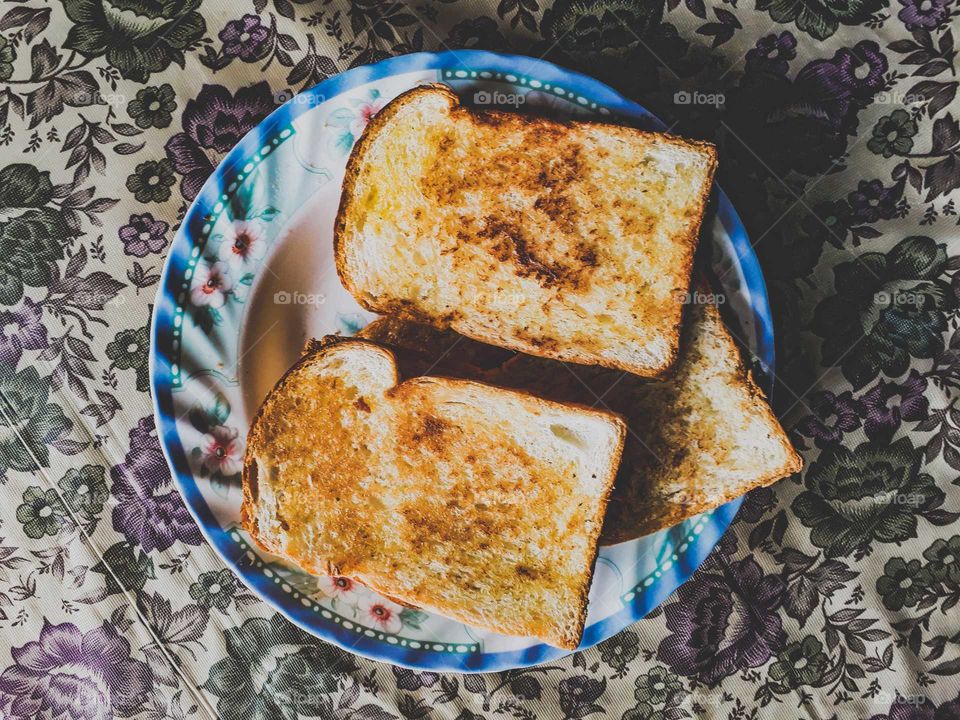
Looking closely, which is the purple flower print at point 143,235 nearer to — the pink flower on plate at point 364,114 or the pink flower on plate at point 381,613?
the pink flower on plate at point 364,114

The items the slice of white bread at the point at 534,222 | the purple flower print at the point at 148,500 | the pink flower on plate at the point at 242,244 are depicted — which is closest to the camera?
the slice of white bread at the point at 534,222

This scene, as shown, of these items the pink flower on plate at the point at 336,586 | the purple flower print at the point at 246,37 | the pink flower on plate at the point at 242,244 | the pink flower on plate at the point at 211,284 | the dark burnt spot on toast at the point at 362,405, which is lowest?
the pink flower on plate at the point at 336,586

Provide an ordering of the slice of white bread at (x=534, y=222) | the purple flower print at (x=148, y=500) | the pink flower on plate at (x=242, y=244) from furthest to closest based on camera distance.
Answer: the purple flower print at (x=148, y=500) < the pink flower on plate at (x=242, y=244) < the slice of white bread at (x=534, y=222)

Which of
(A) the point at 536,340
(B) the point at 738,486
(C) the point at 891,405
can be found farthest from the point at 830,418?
(A) the point at 536,340

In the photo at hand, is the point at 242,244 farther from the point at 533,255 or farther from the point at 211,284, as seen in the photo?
the point at 533,255

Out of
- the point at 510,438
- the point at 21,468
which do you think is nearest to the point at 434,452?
the point at 510,438

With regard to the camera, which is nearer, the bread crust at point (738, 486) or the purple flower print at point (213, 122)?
the bread crust at point (738, 486)

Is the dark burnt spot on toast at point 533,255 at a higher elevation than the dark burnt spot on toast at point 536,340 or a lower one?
higher

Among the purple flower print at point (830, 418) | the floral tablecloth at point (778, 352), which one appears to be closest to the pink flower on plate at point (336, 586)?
the floral tablecloth at point (778, 352)
